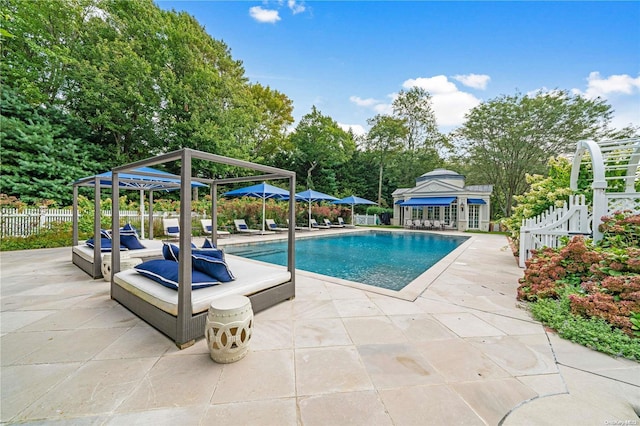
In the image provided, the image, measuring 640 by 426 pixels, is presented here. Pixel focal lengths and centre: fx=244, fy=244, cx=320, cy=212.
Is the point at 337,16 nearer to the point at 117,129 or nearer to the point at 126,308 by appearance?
the point at 126,308

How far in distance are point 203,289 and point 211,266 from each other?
0.29 metres

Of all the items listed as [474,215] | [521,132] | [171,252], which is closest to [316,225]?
[474,215]

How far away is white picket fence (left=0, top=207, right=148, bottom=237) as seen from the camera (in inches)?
314

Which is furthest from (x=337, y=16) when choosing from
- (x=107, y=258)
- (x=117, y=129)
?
(x=117, y=129)

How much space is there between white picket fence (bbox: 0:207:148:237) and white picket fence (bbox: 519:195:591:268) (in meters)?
14.8

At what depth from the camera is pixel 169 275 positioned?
2875 mm

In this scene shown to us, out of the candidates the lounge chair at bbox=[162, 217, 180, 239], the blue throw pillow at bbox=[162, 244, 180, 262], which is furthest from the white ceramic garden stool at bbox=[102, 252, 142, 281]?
the lounge chair at bbox=[162, 217, 180, 239]

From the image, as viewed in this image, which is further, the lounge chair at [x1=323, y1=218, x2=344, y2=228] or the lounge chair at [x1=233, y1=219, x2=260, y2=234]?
the lounge chair at [x1=323, y1=218, x2=344, y2=228]

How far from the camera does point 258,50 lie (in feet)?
36.4

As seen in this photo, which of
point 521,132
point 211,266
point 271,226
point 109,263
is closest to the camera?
point 211,266

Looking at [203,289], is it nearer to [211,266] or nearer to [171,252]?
[211,266]

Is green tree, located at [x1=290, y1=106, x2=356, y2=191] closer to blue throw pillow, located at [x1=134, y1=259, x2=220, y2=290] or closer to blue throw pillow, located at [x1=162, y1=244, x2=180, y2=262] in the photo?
blue throw pillow, located at [x1=162, y1=244, x2=180, y2=262]

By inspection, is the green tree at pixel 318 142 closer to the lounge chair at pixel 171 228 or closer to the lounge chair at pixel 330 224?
the lounge chair at pixel 330 224

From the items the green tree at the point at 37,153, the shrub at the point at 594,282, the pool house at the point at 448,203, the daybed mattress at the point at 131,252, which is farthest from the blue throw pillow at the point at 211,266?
the pool house at the point at 448,203
